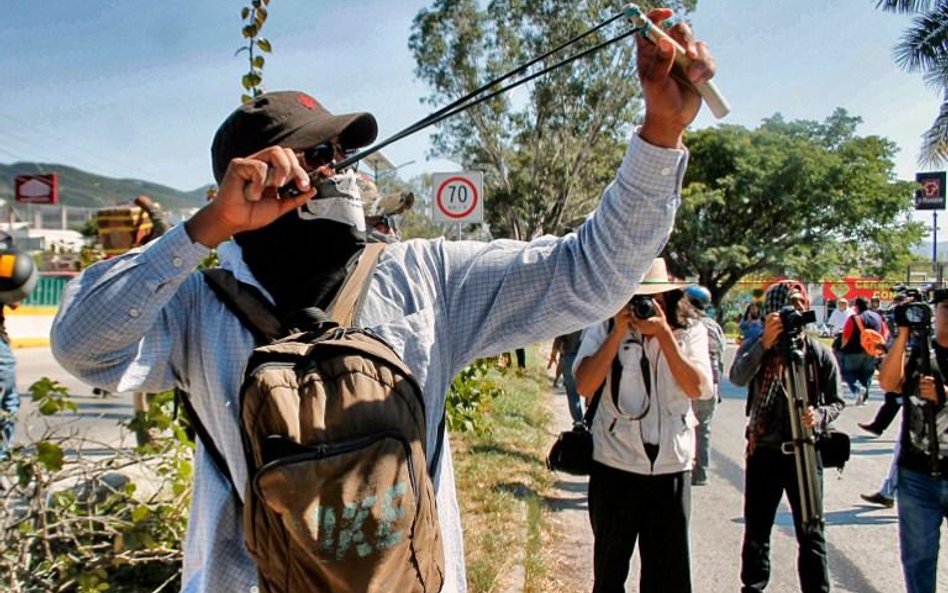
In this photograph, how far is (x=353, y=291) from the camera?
1544mm

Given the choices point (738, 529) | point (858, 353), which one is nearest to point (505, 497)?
point (738, 529)

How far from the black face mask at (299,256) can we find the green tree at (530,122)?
25986mm

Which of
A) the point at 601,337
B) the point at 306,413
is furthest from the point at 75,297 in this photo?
the point at 601,337

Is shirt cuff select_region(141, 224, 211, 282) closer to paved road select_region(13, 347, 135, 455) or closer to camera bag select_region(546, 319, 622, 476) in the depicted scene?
paved road select_region(13, 347, 135, 455)

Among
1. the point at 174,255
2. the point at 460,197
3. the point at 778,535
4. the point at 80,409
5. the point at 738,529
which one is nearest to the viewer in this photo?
the point at 174,255

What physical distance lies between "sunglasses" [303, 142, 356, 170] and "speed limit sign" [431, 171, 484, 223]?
24.1 ft

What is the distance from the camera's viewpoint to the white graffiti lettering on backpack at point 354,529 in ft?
3.79

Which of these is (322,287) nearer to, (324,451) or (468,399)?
(324,451)

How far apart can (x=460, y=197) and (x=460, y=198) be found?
0.04ft

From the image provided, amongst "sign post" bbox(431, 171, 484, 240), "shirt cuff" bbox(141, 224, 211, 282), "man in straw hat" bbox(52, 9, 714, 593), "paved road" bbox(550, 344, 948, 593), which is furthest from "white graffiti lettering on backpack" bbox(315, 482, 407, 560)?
"sign post" bbox(431, 171, 484, 240)

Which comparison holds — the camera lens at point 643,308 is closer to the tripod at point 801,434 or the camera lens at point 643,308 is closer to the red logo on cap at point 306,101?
the tripod at point 801,434

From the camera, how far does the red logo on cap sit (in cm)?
163

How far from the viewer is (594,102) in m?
28.6

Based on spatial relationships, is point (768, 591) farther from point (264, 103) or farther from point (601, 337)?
point (264, 103)
